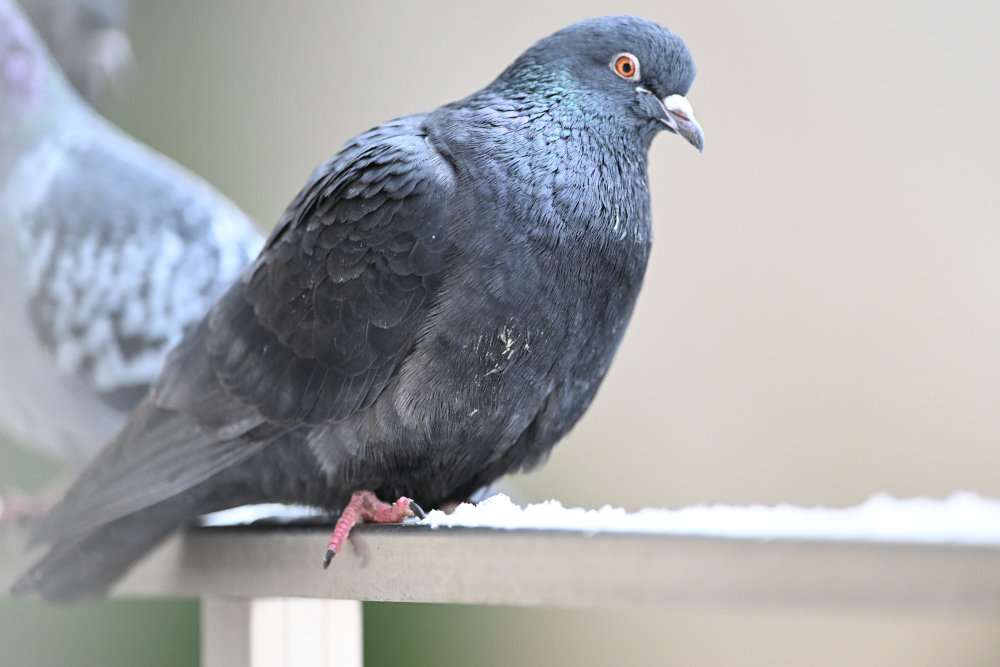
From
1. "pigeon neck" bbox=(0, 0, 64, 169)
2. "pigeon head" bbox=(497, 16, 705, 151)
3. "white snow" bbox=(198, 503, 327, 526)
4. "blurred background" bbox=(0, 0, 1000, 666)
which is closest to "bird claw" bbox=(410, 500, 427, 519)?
"white snow" bbox=(198, 503, 327, 526)

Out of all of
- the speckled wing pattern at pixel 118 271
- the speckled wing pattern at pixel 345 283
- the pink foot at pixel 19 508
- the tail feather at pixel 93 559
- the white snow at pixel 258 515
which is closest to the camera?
the speckled wing pattern at pixel 345 283

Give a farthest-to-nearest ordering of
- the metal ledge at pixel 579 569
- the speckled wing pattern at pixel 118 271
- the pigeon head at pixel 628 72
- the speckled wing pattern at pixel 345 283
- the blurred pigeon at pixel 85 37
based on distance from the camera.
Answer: the blurred pigeon at pixel 85 37 < the speckled wing pattern at pixel 118 271 < the pigeon head at pixel 628 72 < the speckled wing pattern at pixel 345 283 < the metal ledge at pixel 579 569

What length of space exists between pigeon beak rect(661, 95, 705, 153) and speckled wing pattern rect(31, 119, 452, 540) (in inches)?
13.2

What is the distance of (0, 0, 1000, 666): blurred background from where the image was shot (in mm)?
2820

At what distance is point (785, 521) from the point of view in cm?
88

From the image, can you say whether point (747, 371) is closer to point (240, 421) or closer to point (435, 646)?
point (435, 646)

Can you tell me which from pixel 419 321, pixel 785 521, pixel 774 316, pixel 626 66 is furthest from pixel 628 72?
pixel 774 316

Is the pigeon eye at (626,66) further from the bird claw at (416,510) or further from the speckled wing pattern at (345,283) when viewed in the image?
the bird claw at (416,510)

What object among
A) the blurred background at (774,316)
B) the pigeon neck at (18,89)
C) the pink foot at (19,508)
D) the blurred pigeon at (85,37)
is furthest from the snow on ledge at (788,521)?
the blurred background at (774,316)

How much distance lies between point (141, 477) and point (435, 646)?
2.27 m

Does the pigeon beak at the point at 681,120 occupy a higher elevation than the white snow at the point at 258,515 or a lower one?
higher

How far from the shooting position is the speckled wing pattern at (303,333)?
3.65ft

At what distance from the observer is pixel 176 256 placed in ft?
5.88

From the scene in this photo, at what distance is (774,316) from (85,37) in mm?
2262
